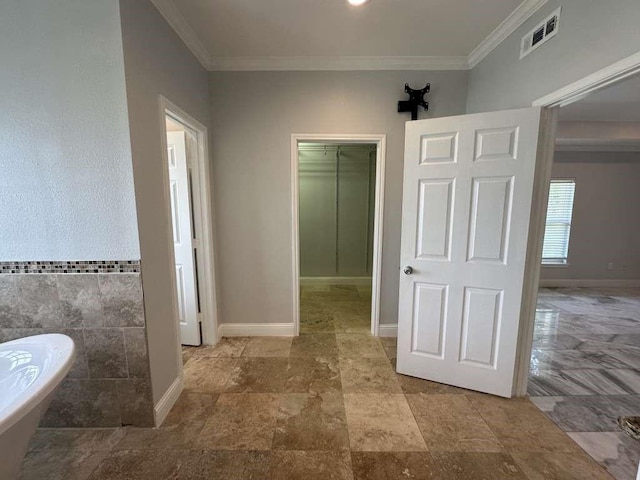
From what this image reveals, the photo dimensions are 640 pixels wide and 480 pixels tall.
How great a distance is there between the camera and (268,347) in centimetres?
256

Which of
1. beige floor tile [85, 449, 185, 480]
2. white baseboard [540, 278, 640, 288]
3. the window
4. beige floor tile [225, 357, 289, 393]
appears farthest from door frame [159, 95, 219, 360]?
white baseboard [540, 278, 640, 288]

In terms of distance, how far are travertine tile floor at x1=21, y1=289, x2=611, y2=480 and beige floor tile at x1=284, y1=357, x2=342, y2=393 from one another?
0.04 ft

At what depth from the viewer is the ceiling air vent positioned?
1518mm

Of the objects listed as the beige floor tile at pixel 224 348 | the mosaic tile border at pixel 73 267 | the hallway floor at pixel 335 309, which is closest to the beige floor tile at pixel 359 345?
the hallway floor at pixel 335 309

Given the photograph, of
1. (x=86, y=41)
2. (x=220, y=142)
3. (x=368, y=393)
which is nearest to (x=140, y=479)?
(x=368, y=393)

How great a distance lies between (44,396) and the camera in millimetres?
1032

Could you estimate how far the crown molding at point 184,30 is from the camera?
165 cm

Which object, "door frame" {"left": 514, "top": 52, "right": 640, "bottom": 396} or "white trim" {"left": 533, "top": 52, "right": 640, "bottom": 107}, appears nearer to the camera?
"white trim" {"left": 533, "top": 52, "right": 640, "bottom": 107}

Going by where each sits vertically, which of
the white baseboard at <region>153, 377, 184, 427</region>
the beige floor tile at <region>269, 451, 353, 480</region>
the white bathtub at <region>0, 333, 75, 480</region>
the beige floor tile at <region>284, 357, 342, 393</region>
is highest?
the white bathtub at <region>0, 333, 75, 480</region>

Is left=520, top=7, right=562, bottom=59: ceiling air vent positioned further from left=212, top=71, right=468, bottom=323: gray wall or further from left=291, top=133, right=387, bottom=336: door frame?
left=291, top=133, right=387, bottom=336: door frame

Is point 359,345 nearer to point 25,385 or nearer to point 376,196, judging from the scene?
point 376,196

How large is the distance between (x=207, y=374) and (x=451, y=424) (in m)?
1.83

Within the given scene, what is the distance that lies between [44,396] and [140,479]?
2.28 ft

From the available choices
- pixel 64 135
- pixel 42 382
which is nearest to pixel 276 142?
pixel 64 135
